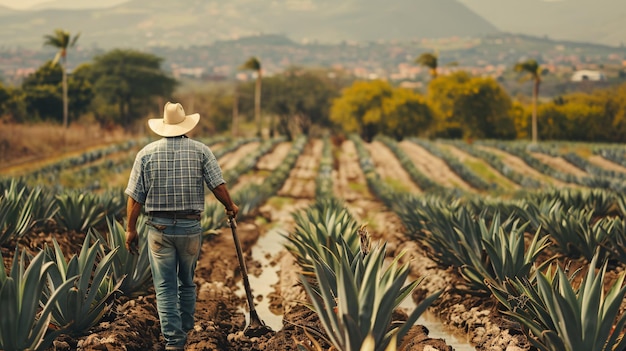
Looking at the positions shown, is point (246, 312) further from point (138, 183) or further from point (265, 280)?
point (138, 183)

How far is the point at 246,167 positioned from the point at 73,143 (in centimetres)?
Answer: 1683

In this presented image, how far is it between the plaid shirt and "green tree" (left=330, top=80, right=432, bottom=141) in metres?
77.6

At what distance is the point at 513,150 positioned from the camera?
140 feet

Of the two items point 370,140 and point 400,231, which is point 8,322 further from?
point 370,140

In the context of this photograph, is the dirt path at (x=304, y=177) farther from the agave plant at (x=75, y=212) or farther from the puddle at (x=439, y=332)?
the puddle at (x=439, y=332)

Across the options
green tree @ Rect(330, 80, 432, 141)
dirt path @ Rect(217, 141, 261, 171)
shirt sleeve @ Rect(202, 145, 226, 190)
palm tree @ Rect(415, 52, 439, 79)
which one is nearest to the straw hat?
shirt sleeve @ Rect(202, 145, 226, 190)

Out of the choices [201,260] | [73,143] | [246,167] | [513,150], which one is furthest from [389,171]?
[201,260]

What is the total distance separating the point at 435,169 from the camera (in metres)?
36.8

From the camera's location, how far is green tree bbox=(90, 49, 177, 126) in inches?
3095

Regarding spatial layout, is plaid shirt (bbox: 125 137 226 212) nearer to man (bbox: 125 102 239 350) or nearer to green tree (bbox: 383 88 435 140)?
man (bbox: 125 102 239 350)

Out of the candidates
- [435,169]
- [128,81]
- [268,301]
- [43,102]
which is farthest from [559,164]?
[128,81]

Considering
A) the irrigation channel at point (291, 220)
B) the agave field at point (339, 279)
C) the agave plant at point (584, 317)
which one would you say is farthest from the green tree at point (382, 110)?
the agave plant at point (584, 317)

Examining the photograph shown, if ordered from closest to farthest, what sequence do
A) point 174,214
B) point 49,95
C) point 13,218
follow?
point 174,214 < point 13,218 < point 49,95

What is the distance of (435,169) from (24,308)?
33.4 meters
